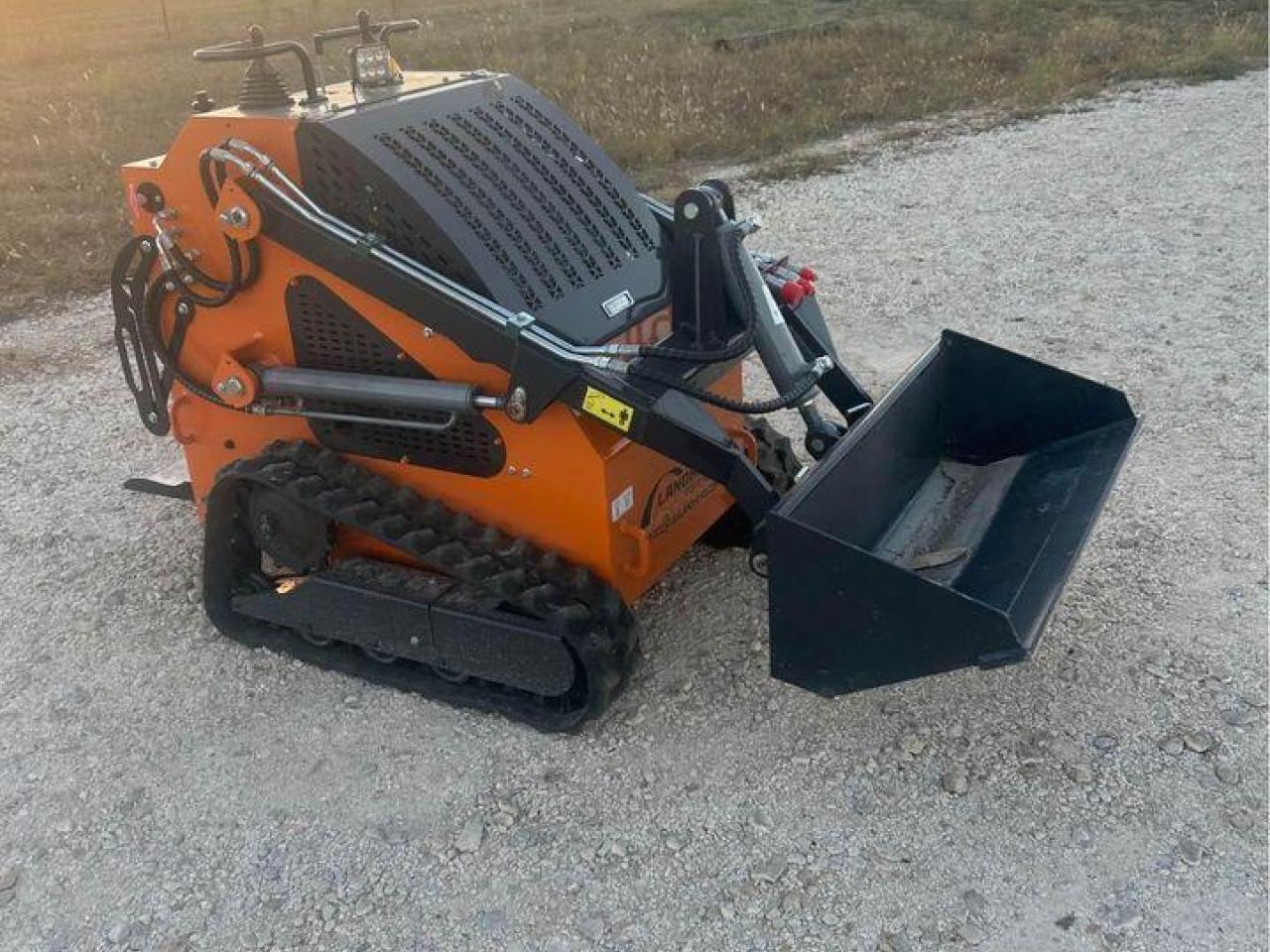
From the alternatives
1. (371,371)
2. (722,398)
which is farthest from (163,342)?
(722,398)

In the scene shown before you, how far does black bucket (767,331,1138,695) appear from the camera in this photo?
2906 mm

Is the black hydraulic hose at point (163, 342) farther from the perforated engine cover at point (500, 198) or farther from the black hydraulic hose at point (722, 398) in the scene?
the black hydraulic hose at point (722, 398)

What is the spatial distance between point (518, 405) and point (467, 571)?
50cm

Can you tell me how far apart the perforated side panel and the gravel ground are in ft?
2.49

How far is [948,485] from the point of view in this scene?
12.9ft

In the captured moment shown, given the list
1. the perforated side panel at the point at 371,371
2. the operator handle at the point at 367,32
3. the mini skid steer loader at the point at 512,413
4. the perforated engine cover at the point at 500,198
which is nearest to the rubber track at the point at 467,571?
the mini skid steer loader at the point at 512,413

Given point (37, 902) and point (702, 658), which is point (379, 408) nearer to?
point (702, 658)

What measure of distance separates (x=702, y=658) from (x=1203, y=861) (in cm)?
149

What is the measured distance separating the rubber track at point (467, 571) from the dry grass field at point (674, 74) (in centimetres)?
460

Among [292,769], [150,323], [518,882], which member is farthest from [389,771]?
[150,323]

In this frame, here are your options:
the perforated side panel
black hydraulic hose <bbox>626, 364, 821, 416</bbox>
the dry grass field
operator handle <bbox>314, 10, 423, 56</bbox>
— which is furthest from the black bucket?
the dry grass field

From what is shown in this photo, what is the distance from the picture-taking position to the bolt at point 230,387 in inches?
146

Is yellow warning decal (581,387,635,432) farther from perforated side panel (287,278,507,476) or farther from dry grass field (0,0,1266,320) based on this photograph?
dry grass field (0,0,1266,320)

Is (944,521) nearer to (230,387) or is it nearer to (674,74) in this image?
(230,387)
